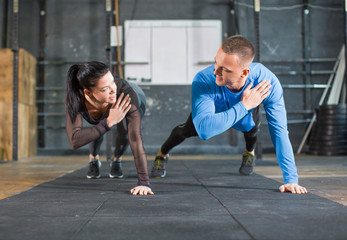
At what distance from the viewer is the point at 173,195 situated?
1.95m

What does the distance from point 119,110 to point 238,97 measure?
72 centimetres

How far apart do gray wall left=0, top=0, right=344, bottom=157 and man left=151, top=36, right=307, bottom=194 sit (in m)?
3.90

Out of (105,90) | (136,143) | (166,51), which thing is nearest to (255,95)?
(136,143)

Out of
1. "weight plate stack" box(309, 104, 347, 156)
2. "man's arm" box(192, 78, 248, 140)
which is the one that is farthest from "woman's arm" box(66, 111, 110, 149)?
"weight plate stack" box(309, 104, 347, 156)

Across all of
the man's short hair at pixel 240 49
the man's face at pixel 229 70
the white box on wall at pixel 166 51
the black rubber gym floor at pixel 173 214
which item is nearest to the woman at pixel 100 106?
the black rubber gym floor at pixel 173 214

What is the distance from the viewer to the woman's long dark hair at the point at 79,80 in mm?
1822

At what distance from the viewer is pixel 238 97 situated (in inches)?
81.7

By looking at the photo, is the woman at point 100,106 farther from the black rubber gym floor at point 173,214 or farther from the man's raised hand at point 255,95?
the man's raised hand at point 255,95

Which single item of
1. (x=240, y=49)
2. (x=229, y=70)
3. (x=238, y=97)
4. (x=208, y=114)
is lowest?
(x=208, y=114)

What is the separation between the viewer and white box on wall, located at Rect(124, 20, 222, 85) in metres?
5.99

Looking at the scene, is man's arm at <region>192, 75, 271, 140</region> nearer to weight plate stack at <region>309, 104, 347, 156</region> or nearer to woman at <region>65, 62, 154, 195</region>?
woman at <region>65, 62, 154, 195</region>

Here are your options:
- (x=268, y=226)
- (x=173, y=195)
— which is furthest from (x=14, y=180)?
(x=268, y=226)

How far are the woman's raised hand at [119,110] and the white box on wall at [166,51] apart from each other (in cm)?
404

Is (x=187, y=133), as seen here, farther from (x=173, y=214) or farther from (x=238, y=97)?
(x=173, y=214)
